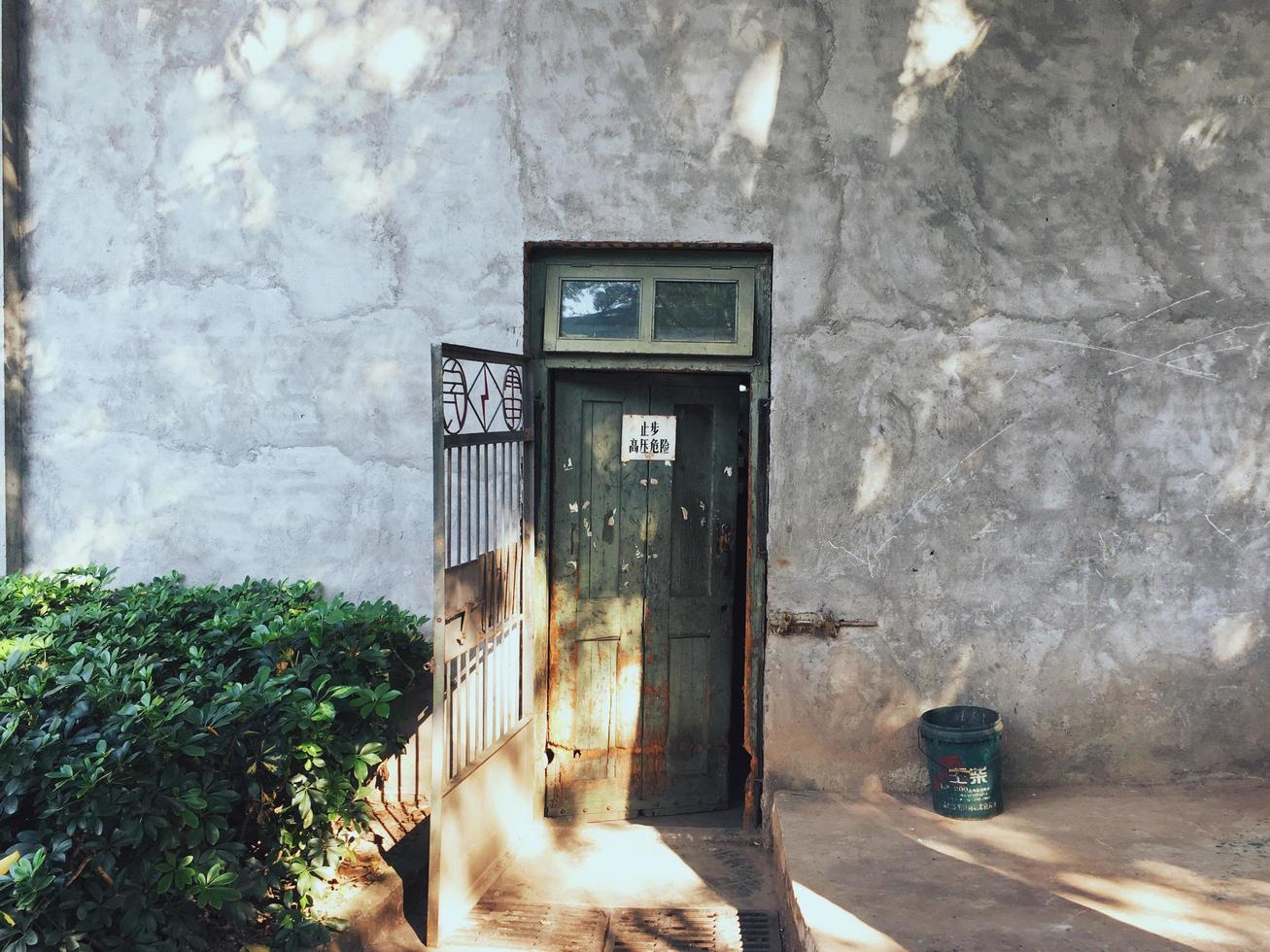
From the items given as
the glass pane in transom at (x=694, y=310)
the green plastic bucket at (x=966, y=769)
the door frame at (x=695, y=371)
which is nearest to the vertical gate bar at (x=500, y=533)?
the door frame at (x=695, y=371)

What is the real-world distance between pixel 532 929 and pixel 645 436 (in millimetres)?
2339

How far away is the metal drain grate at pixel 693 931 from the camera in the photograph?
152 inches

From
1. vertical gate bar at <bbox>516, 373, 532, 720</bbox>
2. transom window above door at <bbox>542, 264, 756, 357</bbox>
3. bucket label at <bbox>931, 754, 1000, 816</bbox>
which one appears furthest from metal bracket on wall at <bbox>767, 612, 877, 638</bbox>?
transom window above door at <bbox>542, 264, 756, 357</bbox>

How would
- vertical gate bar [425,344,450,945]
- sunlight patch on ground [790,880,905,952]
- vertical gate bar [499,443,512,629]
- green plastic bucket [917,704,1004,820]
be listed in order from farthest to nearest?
1. vertical gate bar [499,443,512,629]
2. green plastic bucket [917,704,1004,820]
3. vertical gate bar [425,344,450,945]
4. sunlight patch on ground [790,880,905,952]

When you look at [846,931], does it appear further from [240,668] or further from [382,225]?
[382,225]

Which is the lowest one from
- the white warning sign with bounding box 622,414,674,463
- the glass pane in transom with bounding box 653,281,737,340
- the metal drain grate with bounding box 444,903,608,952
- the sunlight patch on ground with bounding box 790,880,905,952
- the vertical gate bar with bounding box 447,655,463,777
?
the metal drain grate with bounding box 444,903,608,952

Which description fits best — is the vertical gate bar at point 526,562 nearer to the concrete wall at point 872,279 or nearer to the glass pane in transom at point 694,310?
the concrete wall at point 872,279

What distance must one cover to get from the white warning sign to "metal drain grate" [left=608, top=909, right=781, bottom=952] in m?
2.14

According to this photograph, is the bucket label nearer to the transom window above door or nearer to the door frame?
the door frame

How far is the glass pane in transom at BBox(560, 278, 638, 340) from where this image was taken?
15.9 ft

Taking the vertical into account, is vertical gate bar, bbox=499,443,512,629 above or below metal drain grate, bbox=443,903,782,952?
above

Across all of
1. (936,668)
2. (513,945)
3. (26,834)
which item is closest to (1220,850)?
(936,668)

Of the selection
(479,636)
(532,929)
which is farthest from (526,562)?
(532,929)

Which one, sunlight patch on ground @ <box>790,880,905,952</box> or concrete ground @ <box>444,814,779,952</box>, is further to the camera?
concrete ground @ <box>444,814,779,952</box>
